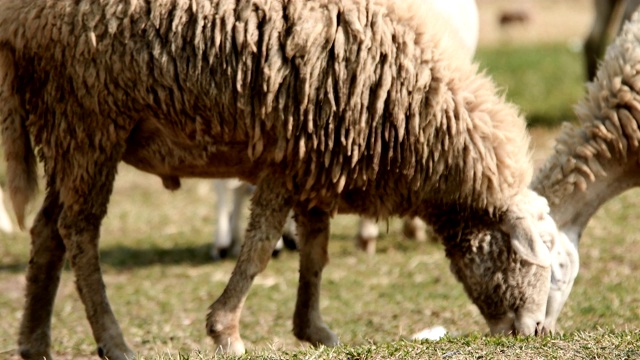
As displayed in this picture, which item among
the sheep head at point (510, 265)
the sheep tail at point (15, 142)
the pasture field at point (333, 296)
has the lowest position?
the pasture field at point (333, 296)

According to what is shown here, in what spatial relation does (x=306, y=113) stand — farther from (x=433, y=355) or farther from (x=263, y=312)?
(x=263, y=312)

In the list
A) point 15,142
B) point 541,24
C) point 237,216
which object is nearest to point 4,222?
point 237,216

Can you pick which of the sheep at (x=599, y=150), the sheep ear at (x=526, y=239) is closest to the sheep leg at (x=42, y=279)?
the sheep ear at (x=526, y=239)

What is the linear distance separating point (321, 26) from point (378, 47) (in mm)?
277

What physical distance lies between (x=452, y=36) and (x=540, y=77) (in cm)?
1082

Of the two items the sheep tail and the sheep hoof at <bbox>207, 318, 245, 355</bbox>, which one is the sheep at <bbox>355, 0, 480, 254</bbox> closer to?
the sheep hoof at <bbox>207, 318, 245, 355</bbox>

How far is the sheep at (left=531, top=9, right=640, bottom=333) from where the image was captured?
6074 millimetres

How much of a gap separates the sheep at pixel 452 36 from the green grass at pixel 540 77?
14.9 ft

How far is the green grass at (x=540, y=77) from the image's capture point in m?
14.0

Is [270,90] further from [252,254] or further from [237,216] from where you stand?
[237,216]


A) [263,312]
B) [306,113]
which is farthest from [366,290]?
[306,113]

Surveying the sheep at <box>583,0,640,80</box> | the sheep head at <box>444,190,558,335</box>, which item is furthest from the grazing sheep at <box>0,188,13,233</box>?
the sheep at <box>583,0,640,80</box>

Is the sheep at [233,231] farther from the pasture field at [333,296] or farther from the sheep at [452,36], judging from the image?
the sheep at [452,36]

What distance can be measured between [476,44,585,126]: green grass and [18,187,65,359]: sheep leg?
838 cm
